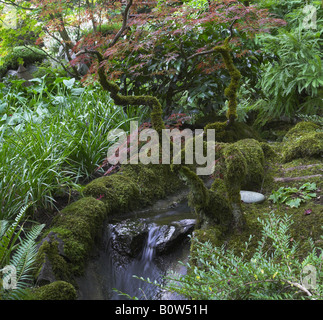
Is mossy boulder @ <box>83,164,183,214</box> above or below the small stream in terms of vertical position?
above

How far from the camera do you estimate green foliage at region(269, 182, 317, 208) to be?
2623 millimetres

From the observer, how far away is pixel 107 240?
9.25 ft

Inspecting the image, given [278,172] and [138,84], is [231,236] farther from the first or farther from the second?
[138,84]

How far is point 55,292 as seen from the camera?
1929mm

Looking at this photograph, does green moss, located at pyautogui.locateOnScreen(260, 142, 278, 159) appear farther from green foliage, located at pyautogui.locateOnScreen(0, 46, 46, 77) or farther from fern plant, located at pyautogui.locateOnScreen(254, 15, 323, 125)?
green foliage, located at pyautogui.locateOnScreen(0, 46, 46, 77)

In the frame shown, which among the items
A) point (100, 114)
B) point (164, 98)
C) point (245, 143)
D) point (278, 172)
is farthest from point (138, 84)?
point (278, 172)

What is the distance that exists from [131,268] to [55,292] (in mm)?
780

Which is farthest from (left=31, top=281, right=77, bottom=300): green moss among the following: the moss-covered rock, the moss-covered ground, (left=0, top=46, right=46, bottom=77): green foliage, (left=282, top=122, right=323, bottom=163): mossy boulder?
(left=0, top=46, right=46, bottom=77): green foliage

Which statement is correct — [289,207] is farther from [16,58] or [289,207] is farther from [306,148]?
[16,58]

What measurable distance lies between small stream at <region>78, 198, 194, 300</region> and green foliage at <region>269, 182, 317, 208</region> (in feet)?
2.46

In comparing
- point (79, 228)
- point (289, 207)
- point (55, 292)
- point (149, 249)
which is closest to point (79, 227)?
point (79, 228)
